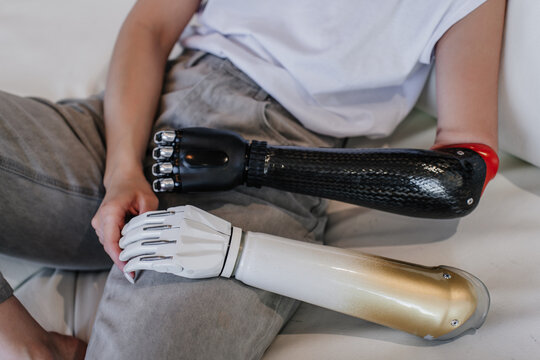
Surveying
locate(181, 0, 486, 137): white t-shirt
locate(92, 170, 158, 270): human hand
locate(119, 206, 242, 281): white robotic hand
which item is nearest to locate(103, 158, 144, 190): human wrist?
locate(92, 170, 158, 270): human hand

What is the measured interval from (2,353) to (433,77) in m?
0.70

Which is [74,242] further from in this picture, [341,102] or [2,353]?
[341,102]

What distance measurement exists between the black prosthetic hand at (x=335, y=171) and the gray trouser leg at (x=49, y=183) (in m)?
0.14

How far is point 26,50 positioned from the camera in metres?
0.86

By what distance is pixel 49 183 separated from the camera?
0.52 metres

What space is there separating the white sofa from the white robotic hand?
0.15m

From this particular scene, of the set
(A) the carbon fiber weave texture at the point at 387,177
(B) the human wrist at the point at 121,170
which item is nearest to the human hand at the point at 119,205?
(B) the human wrist at the point at 121,170

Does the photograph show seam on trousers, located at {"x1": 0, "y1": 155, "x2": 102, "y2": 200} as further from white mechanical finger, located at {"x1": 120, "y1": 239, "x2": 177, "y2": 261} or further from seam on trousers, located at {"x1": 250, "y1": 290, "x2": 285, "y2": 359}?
seam on trousers, located at {"x1": 250, "y1": 290, "x2": 285, "y2": 359}

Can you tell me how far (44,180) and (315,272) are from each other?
1.18ft

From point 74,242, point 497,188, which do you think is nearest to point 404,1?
point 497,188

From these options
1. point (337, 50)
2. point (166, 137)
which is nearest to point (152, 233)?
point (166, 137)

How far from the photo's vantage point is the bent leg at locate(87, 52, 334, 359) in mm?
425

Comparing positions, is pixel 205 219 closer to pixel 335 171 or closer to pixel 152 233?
pixel 152 233

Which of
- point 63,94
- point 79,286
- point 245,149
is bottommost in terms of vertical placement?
point 79,286
